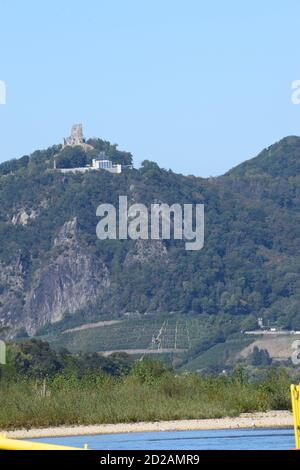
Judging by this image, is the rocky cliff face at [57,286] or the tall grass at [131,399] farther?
the rocky cliff face at [57,286]

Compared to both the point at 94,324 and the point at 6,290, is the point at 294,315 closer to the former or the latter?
the point at 94,324

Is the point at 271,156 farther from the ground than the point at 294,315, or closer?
farther from the ground

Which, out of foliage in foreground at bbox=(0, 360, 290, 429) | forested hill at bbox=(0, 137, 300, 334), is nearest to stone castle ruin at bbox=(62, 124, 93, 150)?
forested hill at bbox=(0, 137, 300, 334)

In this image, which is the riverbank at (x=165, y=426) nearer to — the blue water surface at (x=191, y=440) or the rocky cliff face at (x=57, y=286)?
the blue water surface at (x=191, y=440)

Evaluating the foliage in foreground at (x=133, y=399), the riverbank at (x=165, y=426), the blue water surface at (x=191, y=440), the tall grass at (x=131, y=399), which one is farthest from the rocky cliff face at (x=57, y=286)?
the blue water surface at (x=191, y=440)

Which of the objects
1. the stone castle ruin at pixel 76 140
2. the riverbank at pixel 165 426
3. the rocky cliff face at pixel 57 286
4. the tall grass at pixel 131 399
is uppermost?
the stone castle ruin at pixel 76 140

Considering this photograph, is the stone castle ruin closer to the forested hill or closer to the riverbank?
the forested hill
